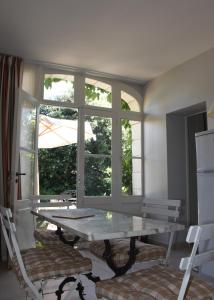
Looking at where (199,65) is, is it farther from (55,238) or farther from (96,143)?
(55,238)

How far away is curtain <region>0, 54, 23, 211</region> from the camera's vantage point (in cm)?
401

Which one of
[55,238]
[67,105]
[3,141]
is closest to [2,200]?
[3,141]

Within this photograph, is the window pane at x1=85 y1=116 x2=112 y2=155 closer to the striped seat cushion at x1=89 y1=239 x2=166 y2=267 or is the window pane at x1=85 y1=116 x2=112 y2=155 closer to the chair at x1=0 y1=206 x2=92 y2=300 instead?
the striped seat cushion at x1=89 y1=239 x2=166 y2=267

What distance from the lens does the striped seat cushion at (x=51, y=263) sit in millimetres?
1834

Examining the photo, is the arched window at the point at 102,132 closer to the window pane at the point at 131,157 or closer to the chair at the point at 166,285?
the window pane at the point at 131,157

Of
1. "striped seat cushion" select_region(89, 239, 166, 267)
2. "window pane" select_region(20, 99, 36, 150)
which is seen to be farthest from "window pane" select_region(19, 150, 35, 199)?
"striped seat cushion" select_region(89, 239, 166, 267)

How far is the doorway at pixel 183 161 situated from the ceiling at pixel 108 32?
Result: 100 cm

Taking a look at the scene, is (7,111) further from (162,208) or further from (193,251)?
(193,251)

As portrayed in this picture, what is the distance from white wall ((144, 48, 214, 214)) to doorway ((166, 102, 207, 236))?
109 mm

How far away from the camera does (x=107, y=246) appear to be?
1844 mm

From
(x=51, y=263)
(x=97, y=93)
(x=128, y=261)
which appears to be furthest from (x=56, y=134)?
(x=128, y=261)

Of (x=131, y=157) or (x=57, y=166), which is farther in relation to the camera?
(x=57, y=166)

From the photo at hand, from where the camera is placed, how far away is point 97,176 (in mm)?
5152

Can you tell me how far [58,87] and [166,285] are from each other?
13.7 ft
